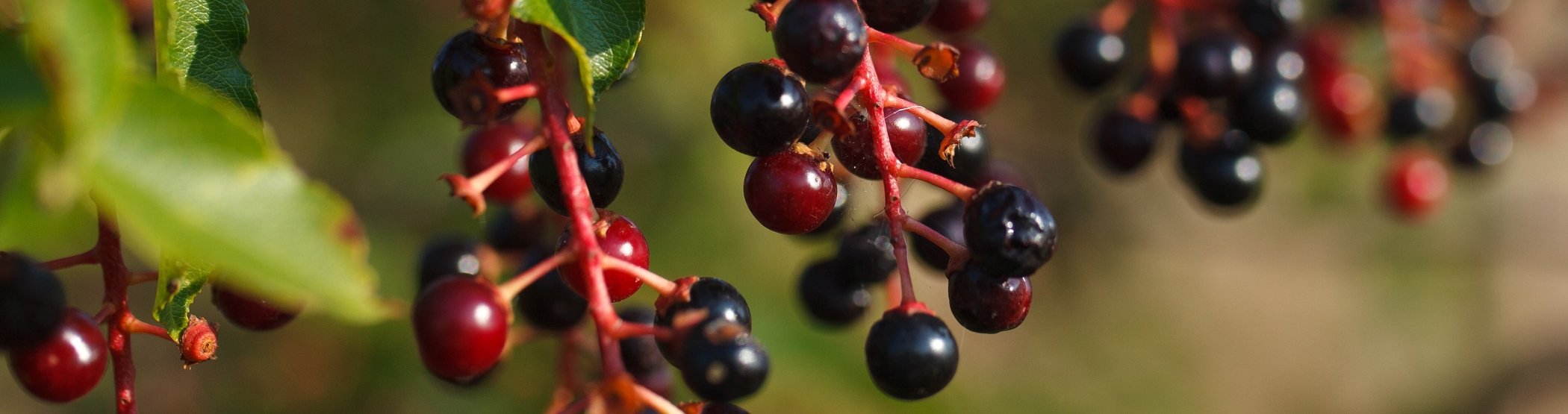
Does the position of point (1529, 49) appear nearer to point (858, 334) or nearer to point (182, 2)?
point (858, 334)

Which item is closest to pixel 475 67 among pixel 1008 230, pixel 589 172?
pixel 589 172

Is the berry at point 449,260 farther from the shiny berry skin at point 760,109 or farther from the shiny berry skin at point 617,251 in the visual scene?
the shiny berry skin at point 760,109

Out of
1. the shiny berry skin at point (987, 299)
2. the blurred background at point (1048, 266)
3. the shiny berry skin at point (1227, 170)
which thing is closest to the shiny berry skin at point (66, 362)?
the shiny berry skin at point (987, 299)

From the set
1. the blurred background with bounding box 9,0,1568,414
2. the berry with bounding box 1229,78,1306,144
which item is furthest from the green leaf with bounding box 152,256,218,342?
the berry with bounding box 1229,78,1306,144

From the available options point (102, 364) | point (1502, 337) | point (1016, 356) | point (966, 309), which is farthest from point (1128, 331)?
point (102, 364)

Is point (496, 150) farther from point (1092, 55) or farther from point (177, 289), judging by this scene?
point (1092, 55)

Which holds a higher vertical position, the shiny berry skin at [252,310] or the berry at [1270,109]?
the berry at [1270,109]

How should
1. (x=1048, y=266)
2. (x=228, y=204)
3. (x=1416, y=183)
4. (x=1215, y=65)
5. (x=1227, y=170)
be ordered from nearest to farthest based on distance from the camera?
(x=228, y=204), (x=1215, y=65), (x=1227, y=170), (x=1416, y=183), (x=1048, y=266)
